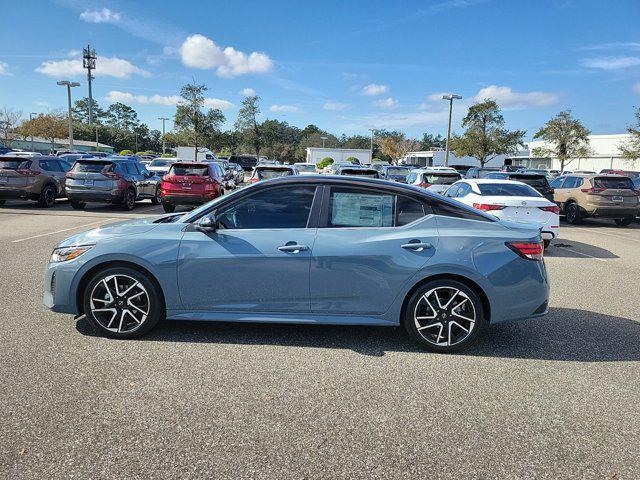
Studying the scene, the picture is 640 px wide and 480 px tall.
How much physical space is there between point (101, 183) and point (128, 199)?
42.4 inches

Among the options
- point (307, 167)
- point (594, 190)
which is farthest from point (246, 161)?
point (594, 190)

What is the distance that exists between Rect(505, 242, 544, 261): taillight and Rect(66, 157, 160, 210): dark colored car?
1352 centimetres

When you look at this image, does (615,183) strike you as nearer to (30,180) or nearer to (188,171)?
(188,171)

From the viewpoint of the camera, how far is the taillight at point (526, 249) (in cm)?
423

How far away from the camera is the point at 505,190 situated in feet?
33.4

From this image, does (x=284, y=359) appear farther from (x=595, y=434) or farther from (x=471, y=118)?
(x=471, y=118)

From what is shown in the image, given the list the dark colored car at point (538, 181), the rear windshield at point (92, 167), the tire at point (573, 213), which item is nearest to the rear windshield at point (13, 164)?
the rear windshield at point (92, 167)

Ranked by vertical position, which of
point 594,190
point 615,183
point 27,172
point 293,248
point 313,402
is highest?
point 615,183

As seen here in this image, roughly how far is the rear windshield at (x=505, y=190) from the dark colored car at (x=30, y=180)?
13.4 metres

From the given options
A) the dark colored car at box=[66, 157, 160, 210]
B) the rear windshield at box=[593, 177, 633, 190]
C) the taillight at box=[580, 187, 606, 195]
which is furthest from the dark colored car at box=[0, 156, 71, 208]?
the rear windshield at box=[593, 177, 633, 190]

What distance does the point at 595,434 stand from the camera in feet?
10.0

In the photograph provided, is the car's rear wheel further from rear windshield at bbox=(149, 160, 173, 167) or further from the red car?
rear windshield at bbox=(149, 160, 173, 167)

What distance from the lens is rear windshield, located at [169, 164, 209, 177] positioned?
1452cm

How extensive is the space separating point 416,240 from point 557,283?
3.95m
